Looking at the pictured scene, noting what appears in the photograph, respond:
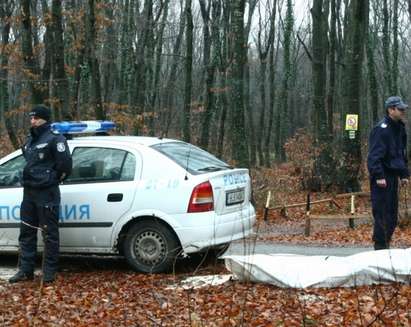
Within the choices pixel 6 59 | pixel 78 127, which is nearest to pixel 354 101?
pixel 78 127

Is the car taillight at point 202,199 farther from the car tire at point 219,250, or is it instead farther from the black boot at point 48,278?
the black boot at point 48,278

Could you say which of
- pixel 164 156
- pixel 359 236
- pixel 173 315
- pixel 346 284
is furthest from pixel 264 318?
pixel 359 236

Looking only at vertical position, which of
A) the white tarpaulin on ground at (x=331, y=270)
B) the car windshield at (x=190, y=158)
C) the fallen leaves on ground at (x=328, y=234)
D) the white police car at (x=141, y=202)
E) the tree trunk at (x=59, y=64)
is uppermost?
the tree trunk at (x=59, y=64)

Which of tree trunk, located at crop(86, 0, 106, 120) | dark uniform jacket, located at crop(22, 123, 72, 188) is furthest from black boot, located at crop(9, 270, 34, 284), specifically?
tree trunk, located at crop(86, 0, 106, 120)

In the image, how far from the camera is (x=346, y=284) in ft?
21.7

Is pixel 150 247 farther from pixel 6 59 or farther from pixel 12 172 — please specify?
pixel 6 59

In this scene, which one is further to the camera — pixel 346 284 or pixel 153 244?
pixel 153 244

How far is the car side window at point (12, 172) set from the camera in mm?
8695

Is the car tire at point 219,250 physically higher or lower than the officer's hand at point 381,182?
lower

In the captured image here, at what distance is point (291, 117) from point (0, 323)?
55.6 metres

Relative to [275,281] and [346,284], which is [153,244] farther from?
[346,284]

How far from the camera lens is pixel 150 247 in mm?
8102

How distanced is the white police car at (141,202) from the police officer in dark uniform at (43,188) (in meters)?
0.52

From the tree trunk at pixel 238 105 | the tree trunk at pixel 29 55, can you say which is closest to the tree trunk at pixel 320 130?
the tree trunk at pixel 238 105
